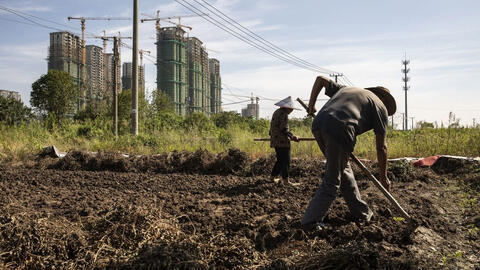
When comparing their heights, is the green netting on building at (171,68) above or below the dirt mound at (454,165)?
above

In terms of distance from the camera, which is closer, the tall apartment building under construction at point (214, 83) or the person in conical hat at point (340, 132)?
the person in conical hat at point (340, 132)

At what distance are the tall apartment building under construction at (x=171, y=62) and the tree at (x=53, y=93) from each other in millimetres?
20803

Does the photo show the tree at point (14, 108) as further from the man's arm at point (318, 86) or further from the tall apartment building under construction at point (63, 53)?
the man's arm at point (318, 86)

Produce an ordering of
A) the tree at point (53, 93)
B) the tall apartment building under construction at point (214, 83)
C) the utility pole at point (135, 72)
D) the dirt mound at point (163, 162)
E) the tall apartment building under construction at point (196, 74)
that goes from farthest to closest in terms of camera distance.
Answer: the tall apartment building under construction at point (214, 83)
the tall apartment building under construction at point (196, 74)
the tree at point (53, 93)
the utility pole at point (135, 72)
the dirt mound at point (163, 162)

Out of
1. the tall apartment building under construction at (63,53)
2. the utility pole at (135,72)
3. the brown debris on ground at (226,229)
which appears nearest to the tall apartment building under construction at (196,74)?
the tall apartment building under construction at (63,53)

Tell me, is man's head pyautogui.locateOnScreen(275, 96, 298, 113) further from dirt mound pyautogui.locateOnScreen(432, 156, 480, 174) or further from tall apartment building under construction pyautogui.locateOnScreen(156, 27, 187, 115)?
tall apartment building under construction pyautogui.locateOnScreen(156, 27, 187, 115)

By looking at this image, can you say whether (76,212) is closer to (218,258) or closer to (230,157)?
(218,258)

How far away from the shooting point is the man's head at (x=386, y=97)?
397 centimetres

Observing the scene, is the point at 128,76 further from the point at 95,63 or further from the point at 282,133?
the point at 282,133

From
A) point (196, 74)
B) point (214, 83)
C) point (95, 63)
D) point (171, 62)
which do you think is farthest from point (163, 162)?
point (214, 83)

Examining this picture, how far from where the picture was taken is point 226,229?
12.8 feet

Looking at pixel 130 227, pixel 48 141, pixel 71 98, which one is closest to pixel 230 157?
pixel 130 227

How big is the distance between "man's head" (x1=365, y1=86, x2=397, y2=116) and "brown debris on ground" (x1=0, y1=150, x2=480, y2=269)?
1160mm

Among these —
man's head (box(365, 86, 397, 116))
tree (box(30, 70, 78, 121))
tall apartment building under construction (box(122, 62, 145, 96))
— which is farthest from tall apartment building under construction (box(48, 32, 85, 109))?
man's head (box(365, 86, 397, 116))
